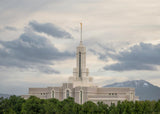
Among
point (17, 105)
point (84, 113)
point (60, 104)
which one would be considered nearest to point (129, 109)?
point (84, 113)

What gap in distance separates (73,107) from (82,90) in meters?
33.5

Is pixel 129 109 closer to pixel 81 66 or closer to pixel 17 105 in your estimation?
pixel 17 105

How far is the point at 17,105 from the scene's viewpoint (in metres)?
117

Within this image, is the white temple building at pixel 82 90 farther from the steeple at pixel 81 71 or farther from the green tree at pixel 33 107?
the green tree at pixel 33 107

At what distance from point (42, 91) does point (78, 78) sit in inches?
494

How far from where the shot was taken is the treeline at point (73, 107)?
310 ft

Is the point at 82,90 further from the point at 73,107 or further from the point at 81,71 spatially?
the point at 73,107

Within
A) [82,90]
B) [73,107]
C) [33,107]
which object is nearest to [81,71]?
[82,90]

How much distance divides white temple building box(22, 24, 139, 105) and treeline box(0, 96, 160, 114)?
42.9 ft

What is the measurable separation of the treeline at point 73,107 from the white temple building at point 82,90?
1308 cm

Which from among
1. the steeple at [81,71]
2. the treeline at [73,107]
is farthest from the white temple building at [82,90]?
the treeline at [73,107]

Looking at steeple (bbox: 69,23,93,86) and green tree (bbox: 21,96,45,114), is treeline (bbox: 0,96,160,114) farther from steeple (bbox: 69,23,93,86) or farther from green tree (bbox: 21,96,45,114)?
steeple (bbox: 69,23,93,86)

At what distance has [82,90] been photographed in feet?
450

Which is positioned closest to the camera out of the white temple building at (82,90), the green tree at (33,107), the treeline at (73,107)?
the treeline at (73,107)
